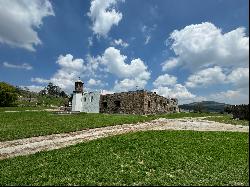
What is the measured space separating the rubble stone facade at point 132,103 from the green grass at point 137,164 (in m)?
45.5

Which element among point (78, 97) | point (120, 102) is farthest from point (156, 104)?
point (78, 97)

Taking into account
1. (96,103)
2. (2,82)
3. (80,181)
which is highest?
(2,82)

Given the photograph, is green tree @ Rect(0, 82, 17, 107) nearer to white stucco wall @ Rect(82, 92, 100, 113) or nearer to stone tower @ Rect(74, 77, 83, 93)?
stone tower @ Rect(74, 77, 83, 93)

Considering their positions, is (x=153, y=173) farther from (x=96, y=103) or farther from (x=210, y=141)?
(x=96, y=103)

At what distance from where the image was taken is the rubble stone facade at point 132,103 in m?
73.9

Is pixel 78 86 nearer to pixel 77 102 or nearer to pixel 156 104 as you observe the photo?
pixel 77 102

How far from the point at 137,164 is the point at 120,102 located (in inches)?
2290

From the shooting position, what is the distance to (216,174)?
56.3 ft

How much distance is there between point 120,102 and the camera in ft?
253

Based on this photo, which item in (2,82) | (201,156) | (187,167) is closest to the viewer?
(187,167)

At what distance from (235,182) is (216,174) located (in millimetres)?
1836

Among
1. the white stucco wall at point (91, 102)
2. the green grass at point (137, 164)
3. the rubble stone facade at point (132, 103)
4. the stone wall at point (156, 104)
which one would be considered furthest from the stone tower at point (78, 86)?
the green grass at point (137, 164)

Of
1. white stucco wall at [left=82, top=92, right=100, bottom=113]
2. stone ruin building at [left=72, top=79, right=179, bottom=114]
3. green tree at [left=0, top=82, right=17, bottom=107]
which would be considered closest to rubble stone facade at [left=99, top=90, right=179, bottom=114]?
stone ruin building at [left=72, top=79, right=179, bottom=114]

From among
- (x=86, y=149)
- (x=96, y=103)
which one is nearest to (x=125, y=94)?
(x=96, y=103)
